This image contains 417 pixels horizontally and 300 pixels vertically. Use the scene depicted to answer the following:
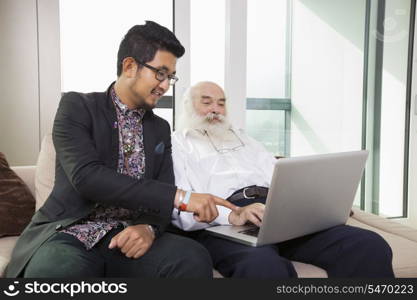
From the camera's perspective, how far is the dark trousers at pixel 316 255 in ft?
4.55

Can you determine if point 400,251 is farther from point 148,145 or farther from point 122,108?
point 122,108

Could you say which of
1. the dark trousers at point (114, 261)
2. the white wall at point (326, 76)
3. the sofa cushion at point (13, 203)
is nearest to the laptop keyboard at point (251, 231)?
the dark trousers at point (114, 261)

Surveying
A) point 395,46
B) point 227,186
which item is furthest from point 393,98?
point 227,186

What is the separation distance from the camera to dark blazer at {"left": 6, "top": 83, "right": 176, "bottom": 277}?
4.06ft

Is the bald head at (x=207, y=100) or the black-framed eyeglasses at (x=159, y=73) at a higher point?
the black-framed eyeglasses at (x=159, y=73)

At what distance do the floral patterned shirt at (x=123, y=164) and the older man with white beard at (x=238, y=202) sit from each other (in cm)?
30

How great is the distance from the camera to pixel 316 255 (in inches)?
62.7

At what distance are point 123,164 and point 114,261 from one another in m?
0.33

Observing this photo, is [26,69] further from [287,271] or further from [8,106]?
[287,271]

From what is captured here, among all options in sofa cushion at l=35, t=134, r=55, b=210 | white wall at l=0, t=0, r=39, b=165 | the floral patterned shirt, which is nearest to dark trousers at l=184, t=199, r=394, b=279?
the floral patterned shirt

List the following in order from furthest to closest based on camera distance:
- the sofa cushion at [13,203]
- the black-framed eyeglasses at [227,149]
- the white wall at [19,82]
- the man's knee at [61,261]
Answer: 1. the white wall at [19,82]
2. the black-framed eyeglasses at [227,149]
3. the sofa cushion at [13,203]
4. the man's knee at [61,261]

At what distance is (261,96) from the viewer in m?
3.60

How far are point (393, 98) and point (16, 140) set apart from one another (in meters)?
3.17

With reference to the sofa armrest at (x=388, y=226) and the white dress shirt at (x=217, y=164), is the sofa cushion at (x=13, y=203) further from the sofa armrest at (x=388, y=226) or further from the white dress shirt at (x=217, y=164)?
the sofa armrest at (x=388, y=226)
